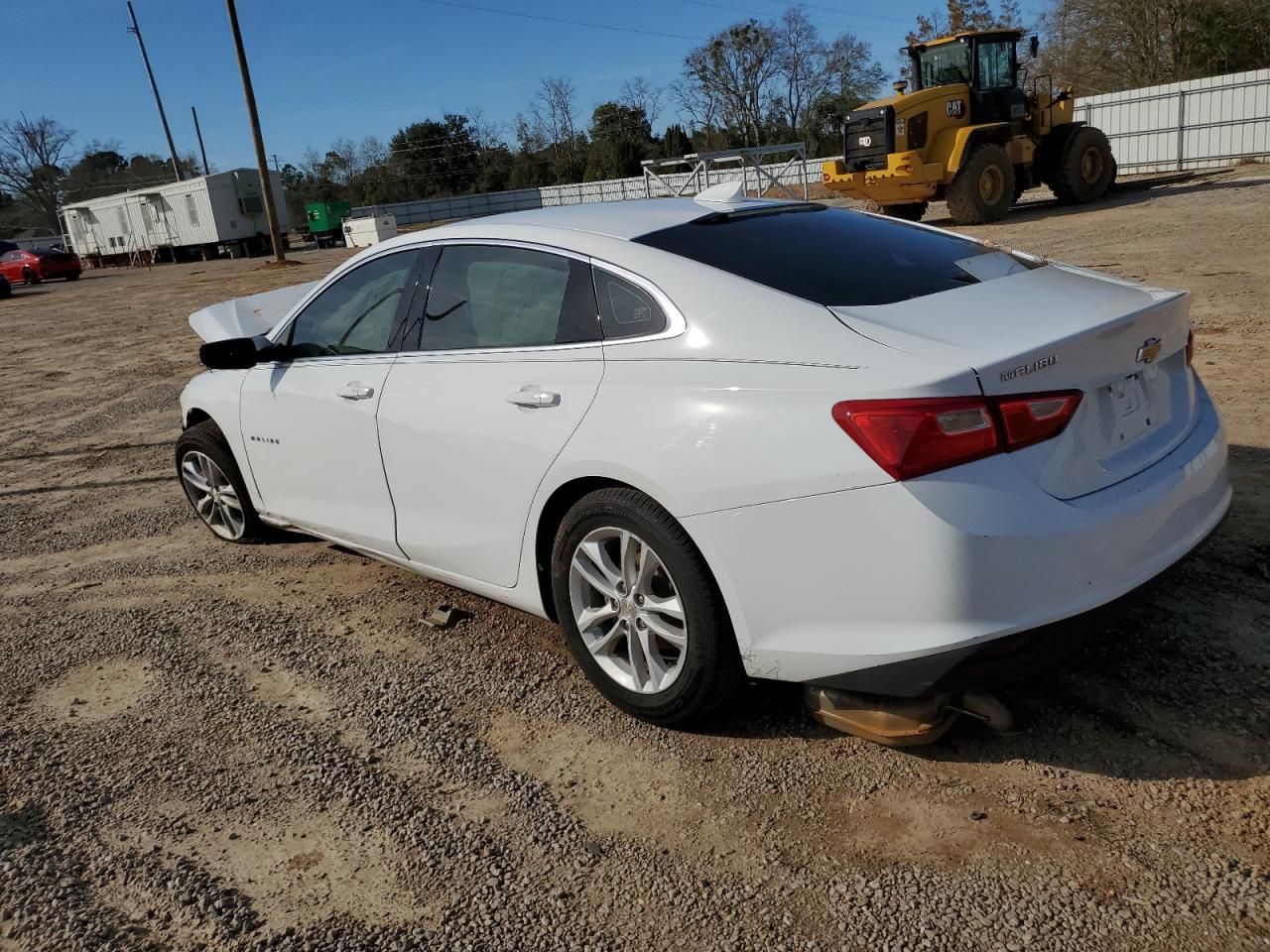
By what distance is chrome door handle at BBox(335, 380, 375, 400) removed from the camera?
12.3 feet

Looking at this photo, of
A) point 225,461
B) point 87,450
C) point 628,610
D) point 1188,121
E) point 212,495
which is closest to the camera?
point 628,610

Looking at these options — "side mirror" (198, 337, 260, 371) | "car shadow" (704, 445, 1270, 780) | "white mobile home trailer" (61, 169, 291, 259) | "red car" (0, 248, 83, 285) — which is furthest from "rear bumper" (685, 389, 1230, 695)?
"white mobile home trailer" (61, 169, 291, 259)

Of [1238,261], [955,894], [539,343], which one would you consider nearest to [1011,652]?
[955,894]

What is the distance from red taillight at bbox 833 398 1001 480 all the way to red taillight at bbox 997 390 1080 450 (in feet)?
0.15

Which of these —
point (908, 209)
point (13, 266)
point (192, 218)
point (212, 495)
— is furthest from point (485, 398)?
point (192, 218)

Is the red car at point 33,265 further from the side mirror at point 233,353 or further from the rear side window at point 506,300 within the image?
the rear side window at point 506,300

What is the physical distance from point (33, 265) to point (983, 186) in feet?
116

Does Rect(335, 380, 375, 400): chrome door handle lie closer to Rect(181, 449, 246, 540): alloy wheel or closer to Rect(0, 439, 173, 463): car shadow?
Rect(181, 449, 246, 540): alloy wheel

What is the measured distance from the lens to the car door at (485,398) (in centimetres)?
308

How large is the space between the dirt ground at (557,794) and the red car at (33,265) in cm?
3922

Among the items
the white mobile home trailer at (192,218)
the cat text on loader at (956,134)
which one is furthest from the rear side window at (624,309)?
the white mobile home trailer at (192,218)

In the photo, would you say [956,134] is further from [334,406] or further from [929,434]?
[929,434]

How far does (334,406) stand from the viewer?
3.91 meters

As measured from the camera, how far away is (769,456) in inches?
97.7
